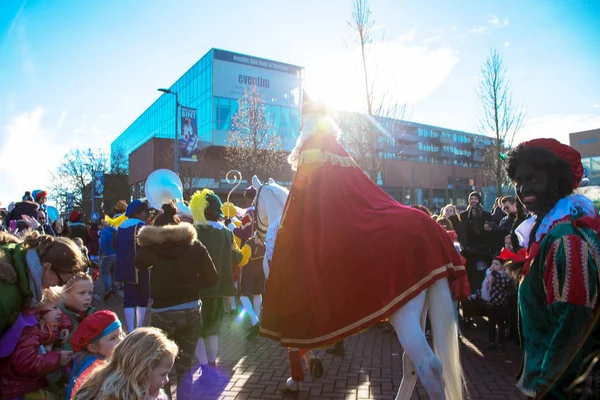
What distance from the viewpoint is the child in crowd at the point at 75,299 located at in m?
3.01

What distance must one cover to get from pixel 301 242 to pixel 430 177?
47111 millimetres

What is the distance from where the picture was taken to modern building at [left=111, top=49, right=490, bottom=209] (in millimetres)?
29734

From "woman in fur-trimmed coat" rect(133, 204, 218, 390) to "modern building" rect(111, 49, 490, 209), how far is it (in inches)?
699

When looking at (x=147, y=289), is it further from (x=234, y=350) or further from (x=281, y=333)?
(x=281, y=333)

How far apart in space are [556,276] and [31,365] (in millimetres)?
2922

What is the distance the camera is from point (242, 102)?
81.7ft

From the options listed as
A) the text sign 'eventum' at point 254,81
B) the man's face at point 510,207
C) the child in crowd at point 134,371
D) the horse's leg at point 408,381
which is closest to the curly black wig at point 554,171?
the horse's leg at point 408,381

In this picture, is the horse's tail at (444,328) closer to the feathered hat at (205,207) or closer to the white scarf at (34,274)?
the white scarf at (34,274)

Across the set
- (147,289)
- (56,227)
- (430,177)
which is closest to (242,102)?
(56,227)

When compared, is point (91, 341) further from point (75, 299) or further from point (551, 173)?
point (551, 173)

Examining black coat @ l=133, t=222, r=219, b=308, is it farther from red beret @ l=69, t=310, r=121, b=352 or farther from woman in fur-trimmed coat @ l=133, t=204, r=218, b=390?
red beret @ l=69, t=310, r=121, b=352

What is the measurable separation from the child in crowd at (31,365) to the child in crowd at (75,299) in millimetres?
324

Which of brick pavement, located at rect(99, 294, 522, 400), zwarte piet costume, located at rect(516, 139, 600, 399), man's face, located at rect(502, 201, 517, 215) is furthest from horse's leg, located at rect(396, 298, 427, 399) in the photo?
man's face, located at rect(502, 201, 517, 215)

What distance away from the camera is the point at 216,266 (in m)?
4.89
